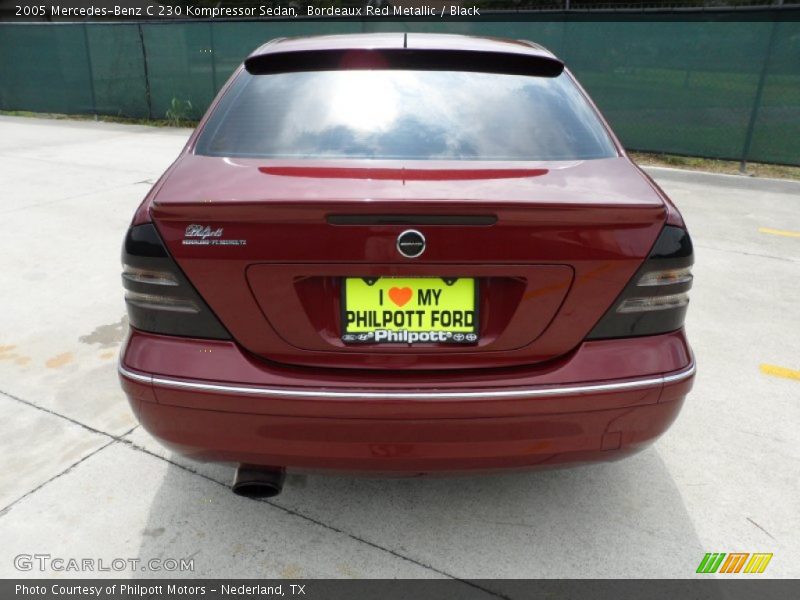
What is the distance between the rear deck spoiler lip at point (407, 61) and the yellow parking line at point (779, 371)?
80.1 inches

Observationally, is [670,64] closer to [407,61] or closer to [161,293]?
[407,61]

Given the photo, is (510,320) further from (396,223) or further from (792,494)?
(792,494)

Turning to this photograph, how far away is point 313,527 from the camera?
2.32 metres

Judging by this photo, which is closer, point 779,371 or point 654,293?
point 654,293

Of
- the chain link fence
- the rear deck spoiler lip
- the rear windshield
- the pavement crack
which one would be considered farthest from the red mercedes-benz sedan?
the chain link fence

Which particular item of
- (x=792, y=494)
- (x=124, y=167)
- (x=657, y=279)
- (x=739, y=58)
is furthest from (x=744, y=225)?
(x=124, y=167)

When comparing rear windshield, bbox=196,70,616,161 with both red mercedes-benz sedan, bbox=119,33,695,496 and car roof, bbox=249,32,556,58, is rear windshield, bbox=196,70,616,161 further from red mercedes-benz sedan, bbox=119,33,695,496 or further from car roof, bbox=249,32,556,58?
red mercedes-benz sedan, bbox=119,33,695,496

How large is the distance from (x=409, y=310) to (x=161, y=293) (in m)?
0.72

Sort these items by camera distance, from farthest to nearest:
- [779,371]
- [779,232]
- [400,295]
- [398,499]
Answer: [779,232], [779,371], [398,499], [400,295]

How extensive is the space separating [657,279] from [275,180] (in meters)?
1.14

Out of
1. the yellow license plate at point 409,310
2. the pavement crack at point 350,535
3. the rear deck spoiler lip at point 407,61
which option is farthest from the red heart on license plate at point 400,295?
the rear deck spoiler lip at point 407,61

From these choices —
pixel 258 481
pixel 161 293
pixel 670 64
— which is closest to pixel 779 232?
pixel 670 64

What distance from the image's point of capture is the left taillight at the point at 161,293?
1.84 metres

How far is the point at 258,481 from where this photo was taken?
1985 millimetres
